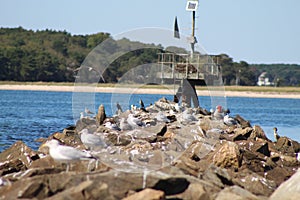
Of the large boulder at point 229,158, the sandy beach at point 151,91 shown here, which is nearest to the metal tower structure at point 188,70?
the large boulder at point 229,158

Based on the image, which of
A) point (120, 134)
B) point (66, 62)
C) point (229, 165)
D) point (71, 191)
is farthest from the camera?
point (66, 62)

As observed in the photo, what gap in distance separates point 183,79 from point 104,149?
18528mm

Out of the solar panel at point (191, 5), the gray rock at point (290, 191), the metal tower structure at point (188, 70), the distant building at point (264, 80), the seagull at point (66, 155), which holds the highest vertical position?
the solar panel at point (191, 5)

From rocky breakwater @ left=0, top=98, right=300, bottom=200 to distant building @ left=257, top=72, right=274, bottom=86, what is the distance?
13042 centimetres

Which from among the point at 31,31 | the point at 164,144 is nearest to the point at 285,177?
the point at 164,144

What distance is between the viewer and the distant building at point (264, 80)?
152 metres

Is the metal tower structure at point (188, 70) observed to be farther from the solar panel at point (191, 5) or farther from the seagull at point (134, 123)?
the seagull at point (134, 123)

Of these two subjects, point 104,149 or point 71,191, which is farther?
point 104,149

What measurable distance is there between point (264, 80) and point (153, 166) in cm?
14787

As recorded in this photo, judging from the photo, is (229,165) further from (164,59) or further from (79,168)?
(164,59)

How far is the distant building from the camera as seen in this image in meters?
152

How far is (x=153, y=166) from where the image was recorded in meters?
13.6

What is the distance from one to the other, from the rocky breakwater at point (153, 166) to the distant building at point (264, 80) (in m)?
130

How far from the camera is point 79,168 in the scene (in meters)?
11.7
